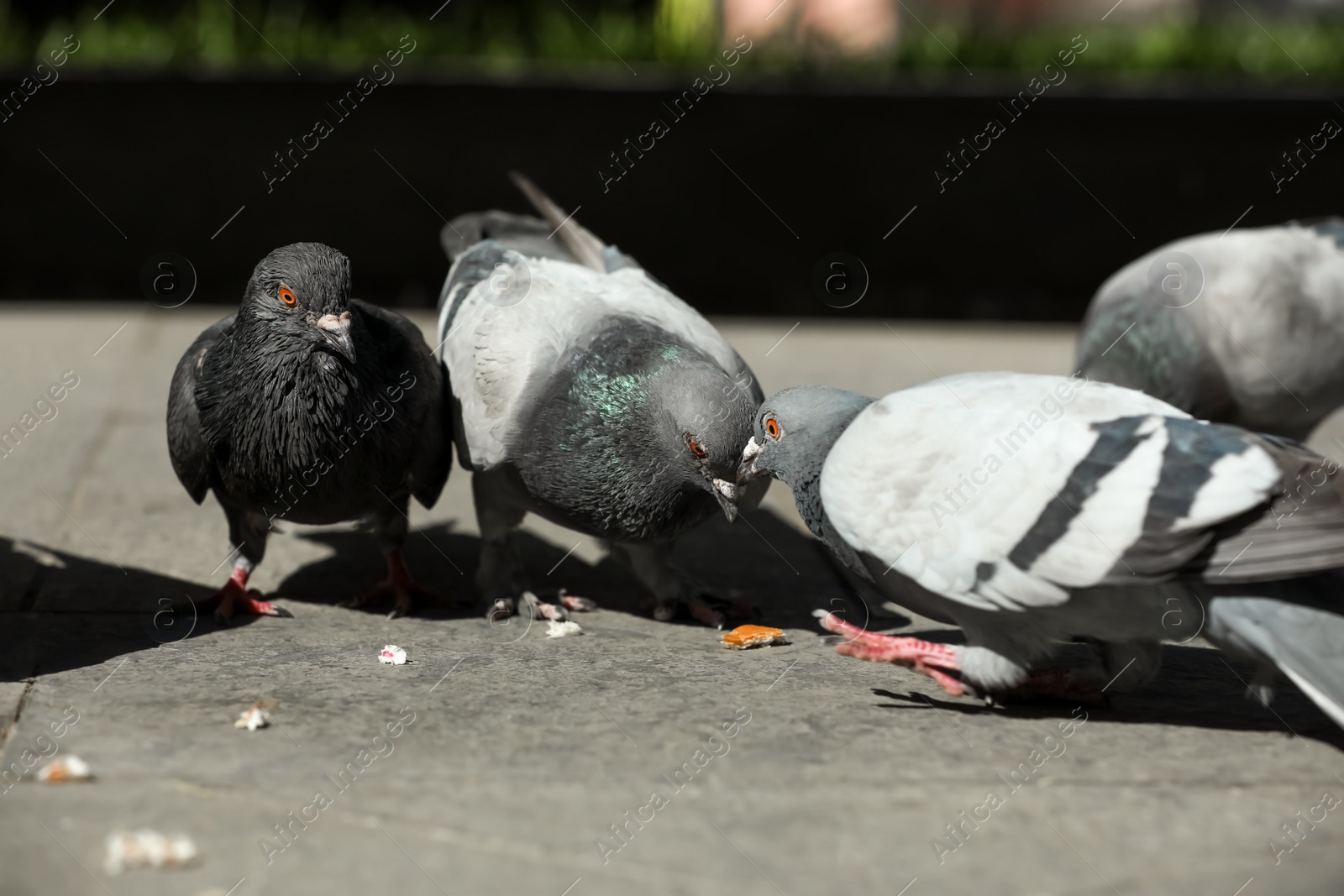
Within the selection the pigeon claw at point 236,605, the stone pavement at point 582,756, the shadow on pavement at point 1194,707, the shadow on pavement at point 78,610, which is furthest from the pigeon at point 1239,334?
the shadow on pavement at point 78,610

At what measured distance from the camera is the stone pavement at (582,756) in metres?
2.93

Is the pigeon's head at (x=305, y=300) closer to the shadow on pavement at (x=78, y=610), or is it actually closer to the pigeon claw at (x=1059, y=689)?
the shadow on pavement at (x=78, y=610)

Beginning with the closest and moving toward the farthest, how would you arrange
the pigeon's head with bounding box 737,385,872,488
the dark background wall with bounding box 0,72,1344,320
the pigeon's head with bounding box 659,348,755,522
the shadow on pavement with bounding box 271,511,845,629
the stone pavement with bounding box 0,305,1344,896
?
the stone pavement with bounding box 0,305,1344,896 < the pigeon's head with bounding box 737,385,872,488 < the pigeon's head with bounding box 659,348,755,522 < the shadow on pavement with bounding box 271,511,845,629 < the dark background wall with bounding box 0,72,1344,320

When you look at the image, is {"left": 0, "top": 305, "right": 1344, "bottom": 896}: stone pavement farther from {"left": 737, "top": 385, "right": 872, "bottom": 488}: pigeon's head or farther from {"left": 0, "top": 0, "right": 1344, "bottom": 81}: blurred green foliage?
{"left": 0, "top": 0, "right": 1344, "bottom": 81}: blurred green foliage

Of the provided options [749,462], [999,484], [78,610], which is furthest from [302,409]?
[999,484]

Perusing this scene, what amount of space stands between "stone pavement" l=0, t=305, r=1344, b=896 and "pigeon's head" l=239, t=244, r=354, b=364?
1.00m

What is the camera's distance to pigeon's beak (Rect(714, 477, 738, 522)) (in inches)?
160

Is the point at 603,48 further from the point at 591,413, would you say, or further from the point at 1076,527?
the point at 1076,527

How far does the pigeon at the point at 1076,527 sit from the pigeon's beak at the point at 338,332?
1420mm

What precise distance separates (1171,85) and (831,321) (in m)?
2.64

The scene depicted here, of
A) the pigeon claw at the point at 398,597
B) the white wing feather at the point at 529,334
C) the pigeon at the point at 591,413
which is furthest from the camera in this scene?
the pigeon claw at the point at 398,597

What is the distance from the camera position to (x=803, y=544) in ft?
18.6

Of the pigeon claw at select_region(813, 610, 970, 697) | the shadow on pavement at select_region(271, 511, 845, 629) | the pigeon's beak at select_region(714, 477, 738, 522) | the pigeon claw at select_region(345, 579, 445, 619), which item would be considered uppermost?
the pigeon's beak at select_region(714, 477, 738, 522)

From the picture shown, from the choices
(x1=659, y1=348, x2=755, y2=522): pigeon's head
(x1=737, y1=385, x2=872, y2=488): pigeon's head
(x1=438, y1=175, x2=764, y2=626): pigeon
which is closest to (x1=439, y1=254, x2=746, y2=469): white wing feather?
(x1=438, y1=175, x2=764, y2=626): pigeon
